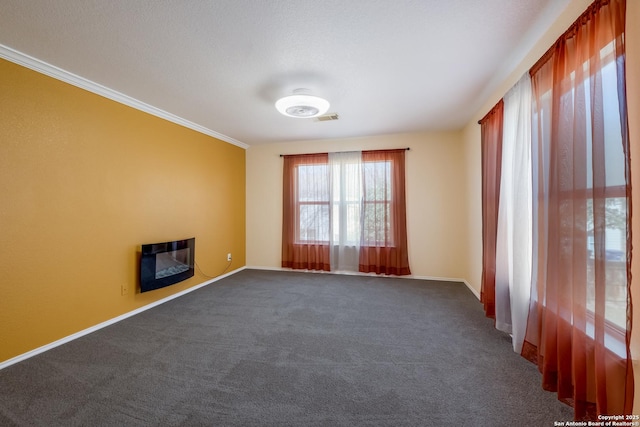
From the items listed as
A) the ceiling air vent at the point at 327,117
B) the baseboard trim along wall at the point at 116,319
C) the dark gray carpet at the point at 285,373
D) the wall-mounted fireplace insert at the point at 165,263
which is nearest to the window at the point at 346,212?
the baseboard trim along wall at the point at 116,319

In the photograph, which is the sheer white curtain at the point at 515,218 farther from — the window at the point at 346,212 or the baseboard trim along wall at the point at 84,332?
the baseboard trim along wall at the point at 84,332

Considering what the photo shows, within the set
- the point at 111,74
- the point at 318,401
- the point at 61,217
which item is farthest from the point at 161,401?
the point at 111,74

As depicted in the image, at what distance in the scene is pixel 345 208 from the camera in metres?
4.65

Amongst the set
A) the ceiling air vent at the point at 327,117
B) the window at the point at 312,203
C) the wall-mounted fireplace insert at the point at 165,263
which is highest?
the ceiling air vent at the point at 327,117

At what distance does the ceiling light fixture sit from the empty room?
22 millimetres

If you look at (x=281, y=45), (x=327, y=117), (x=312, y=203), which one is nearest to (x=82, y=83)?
(x=281, y=45)

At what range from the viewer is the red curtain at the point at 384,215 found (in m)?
4.34

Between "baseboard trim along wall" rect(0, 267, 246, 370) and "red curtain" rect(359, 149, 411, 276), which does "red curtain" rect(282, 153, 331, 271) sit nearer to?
"red curtain" rect(359, 149, 411, 276)

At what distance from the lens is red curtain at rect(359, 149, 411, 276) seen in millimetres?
4344

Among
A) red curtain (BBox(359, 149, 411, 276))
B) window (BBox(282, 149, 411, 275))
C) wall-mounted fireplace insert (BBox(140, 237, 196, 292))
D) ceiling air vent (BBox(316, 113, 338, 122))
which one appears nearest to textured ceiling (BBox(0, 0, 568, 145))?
ceiling air vent (BBox(316, 113, 338, 122))

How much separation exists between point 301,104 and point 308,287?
2.67 metres

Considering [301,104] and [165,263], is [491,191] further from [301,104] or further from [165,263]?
[165,263]

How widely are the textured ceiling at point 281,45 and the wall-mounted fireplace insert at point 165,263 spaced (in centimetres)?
180

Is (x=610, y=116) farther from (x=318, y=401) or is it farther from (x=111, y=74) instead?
(x=111, y=74)
